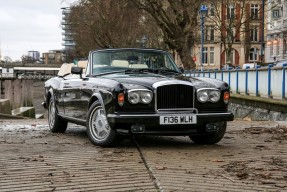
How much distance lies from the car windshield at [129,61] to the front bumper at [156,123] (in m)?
1.48

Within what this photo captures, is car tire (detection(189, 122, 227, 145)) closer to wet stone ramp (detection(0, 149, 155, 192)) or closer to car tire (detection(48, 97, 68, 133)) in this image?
wet stone ramp (detection(0, 149, 155, 192))

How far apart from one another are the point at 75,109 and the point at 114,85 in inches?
68.3

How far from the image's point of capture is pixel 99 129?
8484 millimetres

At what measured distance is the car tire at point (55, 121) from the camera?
10.6 meters

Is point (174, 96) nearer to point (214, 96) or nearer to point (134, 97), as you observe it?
point (134, 97)

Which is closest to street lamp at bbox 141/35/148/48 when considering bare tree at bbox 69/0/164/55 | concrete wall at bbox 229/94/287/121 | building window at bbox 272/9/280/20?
bare tree at bbox 69/0/164/55

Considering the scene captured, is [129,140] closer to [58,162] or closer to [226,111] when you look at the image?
[226,111]

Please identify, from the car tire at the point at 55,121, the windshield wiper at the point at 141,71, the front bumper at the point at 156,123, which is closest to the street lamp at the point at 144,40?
the car tire at the point at 55,121

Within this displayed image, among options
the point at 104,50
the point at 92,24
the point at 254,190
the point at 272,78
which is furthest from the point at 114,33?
the point at 254,190

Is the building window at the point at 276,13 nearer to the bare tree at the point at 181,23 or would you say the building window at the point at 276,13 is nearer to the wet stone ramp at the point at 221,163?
the bare tree at the point at 181,23

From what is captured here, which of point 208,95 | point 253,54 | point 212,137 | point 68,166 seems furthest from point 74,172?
point 253,54

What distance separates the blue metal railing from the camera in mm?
18781

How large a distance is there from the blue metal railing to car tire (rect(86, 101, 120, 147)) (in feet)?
25.4

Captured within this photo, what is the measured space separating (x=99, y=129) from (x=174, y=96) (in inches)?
51.1
